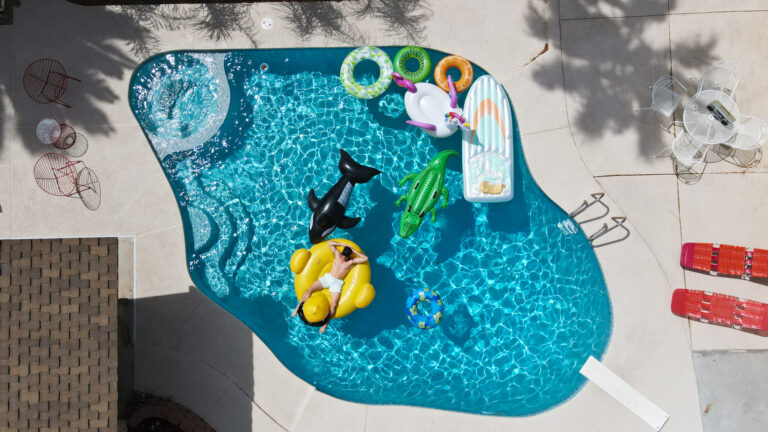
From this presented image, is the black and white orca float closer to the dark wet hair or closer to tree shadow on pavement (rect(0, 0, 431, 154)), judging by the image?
the dark wet hair

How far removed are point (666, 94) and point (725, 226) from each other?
2803 millimetres

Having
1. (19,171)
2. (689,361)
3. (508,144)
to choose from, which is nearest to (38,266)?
(19,171)

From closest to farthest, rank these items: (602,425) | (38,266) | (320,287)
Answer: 1. (38,266)
2. (320,287)
3. (602,425)

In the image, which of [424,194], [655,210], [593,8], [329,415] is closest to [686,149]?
[655,210]

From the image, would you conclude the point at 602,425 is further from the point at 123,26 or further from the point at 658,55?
the point at 123,26

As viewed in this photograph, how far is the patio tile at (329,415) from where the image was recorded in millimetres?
9820

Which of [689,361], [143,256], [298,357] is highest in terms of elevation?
[143,256]

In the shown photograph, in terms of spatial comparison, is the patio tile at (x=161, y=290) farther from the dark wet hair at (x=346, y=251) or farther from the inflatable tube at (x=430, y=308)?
the inflatable tube at (x=430, y=308)

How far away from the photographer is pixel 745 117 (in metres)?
10.1

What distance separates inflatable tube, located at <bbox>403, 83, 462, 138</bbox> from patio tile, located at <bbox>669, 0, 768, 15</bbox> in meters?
4.96

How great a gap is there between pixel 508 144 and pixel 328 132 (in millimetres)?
3425

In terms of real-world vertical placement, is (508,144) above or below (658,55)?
below

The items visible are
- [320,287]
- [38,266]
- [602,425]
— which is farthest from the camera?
[602,425]

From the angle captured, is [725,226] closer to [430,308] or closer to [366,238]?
[430,308]
